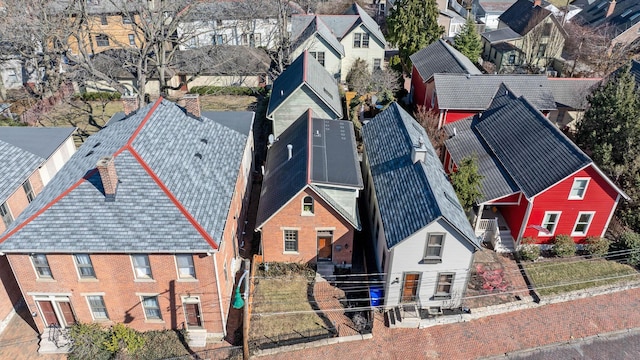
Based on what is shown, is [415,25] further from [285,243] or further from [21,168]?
[21,168]

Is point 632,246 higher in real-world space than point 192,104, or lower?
lower

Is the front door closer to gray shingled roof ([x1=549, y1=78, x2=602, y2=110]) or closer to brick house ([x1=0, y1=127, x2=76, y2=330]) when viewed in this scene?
brick house ([x1=0, y1=127, x2=76, y2=330])

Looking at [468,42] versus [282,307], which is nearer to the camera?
[282,307]

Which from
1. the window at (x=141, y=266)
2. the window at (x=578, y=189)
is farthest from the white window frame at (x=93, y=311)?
the window at (x=578, y=189)

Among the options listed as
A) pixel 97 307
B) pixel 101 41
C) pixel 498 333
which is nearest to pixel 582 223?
pixel 498 333

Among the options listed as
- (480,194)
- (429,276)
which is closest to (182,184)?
(429,276)

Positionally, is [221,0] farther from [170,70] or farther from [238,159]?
[238,159]

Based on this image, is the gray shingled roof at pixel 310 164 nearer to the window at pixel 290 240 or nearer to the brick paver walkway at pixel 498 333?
the window at pixel 290 240
